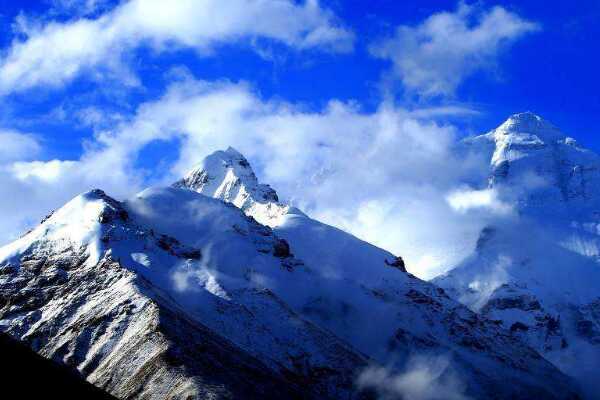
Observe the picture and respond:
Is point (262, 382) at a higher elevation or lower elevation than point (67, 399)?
higher

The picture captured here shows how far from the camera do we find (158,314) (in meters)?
200

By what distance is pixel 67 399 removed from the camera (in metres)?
130

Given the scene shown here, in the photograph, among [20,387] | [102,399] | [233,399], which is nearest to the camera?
[20,387]

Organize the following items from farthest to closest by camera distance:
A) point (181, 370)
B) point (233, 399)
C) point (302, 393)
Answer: point (302, 393) < point (181, 370) < point (233, 399)

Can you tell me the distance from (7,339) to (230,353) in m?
62.7

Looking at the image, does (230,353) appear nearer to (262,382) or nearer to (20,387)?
(262,382)

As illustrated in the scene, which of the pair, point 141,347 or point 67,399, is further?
point 141,347

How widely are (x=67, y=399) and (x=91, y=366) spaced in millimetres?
66909

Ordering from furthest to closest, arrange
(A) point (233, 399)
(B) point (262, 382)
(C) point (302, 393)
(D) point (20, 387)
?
(C) point (302, 393) → (B) point (262, 382) → (A) point (233, 399) → (D) point (20, 387)

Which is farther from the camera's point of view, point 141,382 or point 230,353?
point 230,353

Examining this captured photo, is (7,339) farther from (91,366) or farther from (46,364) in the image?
(91,366)

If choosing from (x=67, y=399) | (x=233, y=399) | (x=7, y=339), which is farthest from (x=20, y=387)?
(x=233, y=399)

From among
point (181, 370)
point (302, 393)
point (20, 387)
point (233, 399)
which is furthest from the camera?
point (302, 393)

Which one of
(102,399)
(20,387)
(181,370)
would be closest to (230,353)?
(181,370)
